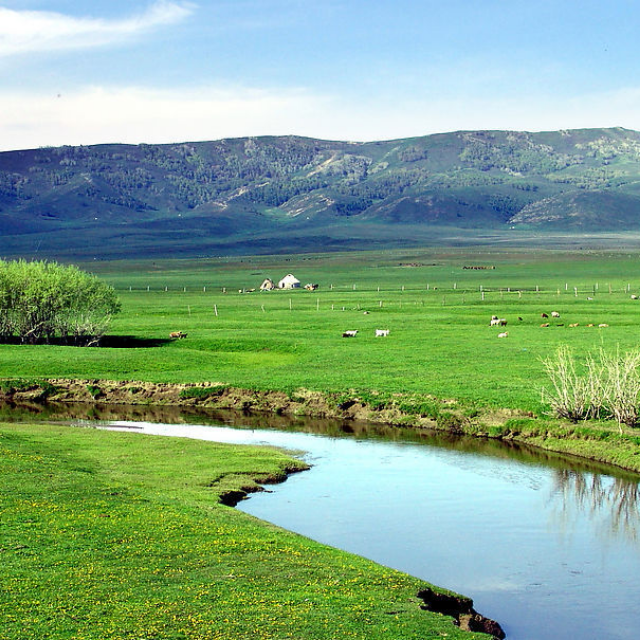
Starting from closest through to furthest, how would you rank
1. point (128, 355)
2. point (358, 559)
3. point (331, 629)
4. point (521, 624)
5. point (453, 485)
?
point (331, 629) → point (521, 624) → point (358, 559) → point (453, 485) → point (128, 355)

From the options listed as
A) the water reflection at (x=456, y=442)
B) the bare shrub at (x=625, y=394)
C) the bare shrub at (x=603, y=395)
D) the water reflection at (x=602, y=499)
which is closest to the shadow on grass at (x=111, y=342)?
the water reflection at (x=456, y=442)

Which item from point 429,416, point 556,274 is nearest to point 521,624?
point 429,416

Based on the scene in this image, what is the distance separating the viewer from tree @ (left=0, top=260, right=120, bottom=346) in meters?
73.9

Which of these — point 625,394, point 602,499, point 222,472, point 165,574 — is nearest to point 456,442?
point 625,394

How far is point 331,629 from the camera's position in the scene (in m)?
20.1

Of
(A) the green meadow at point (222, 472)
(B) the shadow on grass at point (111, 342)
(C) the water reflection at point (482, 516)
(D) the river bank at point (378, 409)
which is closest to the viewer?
(A) the green meadow at point (222, 472)

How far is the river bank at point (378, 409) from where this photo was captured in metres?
42.8

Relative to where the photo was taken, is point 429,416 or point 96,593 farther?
point 429,416

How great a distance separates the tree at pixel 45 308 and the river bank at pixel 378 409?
1535 centimetres

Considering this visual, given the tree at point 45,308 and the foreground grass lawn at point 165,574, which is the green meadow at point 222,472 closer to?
the foreground grass lawn at point 165,574

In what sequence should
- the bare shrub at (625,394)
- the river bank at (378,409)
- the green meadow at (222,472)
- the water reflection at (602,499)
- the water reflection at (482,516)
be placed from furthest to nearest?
the river bank at (378,409) < the bare shrub at (625,394) < the water reflection at (602,499) < the water reflection at (482,516) < the green meadow at (222,472)

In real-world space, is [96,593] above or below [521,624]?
above

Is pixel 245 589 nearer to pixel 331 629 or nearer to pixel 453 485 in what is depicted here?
pixel 331 629

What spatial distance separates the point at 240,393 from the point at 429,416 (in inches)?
486
